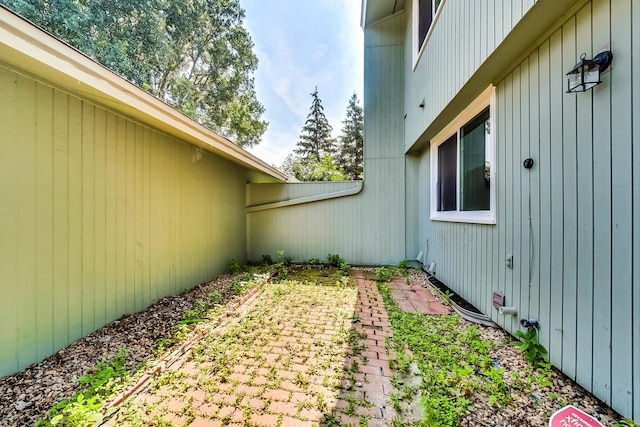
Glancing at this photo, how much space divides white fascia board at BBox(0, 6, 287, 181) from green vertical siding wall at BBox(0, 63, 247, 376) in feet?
0.49

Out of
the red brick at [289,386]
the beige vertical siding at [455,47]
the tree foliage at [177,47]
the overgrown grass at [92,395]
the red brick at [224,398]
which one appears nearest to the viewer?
the overgrown grass at [92,395]

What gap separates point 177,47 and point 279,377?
12.4 meters

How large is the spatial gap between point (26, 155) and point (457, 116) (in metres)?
4.52

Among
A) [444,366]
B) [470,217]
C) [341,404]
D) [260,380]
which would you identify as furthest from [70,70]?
[470,217]

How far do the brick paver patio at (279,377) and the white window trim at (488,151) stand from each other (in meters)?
1.62

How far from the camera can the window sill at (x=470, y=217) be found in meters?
2.55

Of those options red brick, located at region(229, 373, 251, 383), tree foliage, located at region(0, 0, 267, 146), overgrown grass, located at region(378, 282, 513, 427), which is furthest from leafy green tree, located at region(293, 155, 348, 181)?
red brick, located at region(229, 373, 251, 383)

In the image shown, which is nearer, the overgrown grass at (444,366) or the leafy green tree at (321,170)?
the overgrown grass at (444,366)

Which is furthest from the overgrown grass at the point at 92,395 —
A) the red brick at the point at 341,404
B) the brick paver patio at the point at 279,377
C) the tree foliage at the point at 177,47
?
the tree foliage at the point at 177,47

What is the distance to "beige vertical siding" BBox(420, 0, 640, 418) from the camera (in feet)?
4.16

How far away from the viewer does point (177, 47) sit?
968cm

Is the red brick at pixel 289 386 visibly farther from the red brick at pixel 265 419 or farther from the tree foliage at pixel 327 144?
the tree foliage at pixel 327 144

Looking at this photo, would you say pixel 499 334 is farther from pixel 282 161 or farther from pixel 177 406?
pixel 282 161

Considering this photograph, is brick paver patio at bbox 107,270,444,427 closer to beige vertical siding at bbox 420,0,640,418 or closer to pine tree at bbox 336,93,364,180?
beige vertical siding at bbox 420,0,640,418
